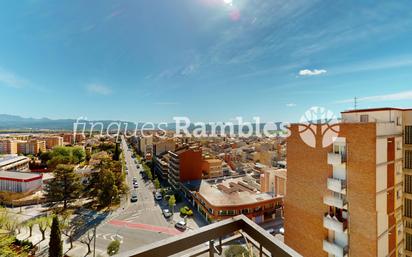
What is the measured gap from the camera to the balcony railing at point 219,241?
2.44 feet

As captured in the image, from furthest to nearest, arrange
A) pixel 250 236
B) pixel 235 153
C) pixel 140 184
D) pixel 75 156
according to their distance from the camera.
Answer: pixel 235 153
pixel 75 156
pixel 140 184
pixel 250 236

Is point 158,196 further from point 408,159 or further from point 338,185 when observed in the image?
point 408,159

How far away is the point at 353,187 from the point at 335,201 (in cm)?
54

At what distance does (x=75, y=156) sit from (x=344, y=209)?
2844 centimetres

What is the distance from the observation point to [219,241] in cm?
95

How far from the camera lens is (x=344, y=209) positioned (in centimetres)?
537

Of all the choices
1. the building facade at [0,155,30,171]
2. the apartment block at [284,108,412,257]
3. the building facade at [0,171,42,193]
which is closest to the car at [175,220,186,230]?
the apartment block at [284,108,412,257]

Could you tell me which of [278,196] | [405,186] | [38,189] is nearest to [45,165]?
[38,189]

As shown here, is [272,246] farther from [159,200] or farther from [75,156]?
[75,156]

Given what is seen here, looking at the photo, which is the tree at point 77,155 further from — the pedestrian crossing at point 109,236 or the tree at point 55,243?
the tree at point 55,243

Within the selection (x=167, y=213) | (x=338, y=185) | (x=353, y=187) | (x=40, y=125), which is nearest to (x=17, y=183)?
(x=167, y=213)

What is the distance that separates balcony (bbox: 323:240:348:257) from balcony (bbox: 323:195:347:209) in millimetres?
957

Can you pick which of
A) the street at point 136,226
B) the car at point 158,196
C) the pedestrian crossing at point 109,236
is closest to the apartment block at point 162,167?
the car at point 158,196

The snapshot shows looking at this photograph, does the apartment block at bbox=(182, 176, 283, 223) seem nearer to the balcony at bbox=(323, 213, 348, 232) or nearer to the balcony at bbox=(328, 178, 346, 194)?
the balcony at bbox=(323, 213, 348, 232)
